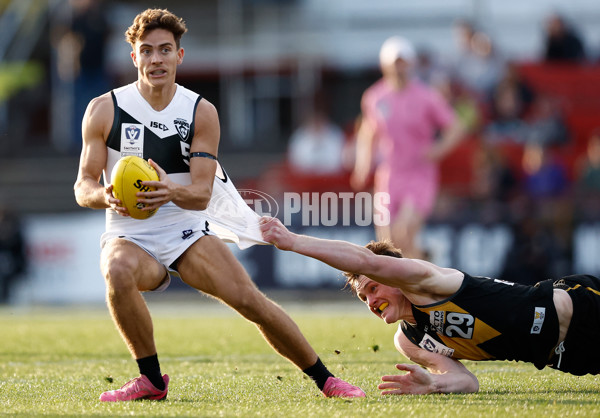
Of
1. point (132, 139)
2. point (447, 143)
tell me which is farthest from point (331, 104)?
point (132, 139)

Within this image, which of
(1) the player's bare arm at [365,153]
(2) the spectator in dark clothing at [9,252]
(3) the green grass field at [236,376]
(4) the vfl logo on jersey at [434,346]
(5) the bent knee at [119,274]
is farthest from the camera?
(2) the spectator in dark clothing at [9,252]

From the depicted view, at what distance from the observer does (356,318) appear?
40.3ft

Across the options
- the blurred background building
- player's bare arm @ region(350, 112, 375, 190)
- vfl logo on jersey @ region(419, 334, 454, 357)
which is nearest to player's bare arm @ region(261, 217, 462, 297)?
vfl logo on jersey @ region(419, 334, 454, 357)

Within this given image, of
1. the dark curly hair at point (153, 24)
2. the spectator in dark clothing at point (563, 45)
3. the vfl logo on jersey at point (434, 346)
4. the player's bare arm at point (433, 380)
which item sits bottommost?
the player's bare arm at point (433, 380)

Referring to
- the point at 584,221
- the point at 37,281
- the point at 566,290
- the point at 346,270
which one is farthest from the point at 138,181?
the point at 37,281

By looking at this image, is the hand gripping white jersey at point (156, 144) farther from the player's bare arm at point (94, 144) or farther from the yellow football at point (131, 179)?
the yellow football at point (131, 179)

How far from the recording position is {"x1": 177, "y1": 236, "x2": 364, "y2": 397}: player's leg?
6.00 metres

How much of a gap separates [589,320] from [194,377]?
2.81 metres

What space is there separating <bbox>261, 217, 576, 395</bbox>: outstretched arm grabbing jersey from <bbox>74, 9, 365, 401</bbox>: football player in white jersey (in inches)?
19.8

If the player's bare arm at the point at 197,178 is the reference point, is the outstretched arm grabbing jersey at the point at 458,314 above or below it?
below

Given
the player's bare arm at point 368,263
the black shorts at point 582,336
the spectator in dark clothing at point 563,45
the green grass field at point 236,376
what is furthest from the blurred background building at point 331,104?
the player's bare arm at point 368,263

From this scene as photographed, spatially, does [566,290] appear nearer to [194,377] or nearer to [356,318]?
[194,377]

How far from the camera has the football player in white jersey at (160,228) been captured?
19.5 feet

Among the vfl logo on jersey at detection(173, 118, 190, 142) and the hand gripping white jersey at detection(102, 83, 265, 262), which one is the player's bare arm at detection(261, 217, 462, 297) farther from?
the vfl logo on jersey at detection(173, 118, 190, 142)
